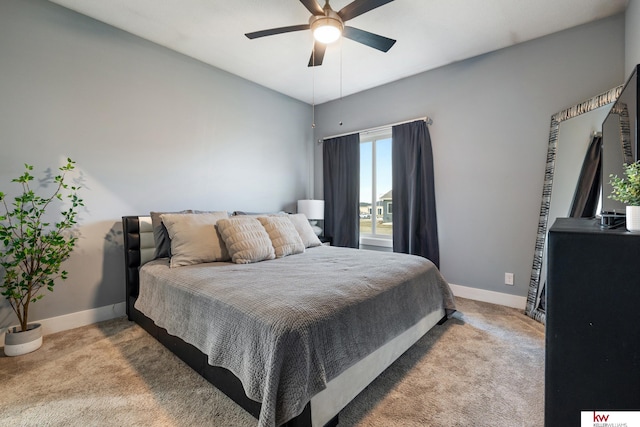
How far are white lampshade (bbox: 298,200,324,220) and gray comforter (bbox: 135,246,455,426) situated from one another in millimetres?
1622

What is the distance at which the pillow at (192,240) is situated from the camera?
2.26 meters

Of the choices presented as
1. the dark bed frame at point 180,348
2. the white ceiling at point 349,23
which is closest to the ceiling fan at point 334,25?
the white ceiling at point 349,23

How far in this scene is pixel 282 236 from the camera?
2688 mm

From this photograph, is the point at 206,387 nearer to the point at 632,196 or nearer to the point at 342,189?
the point at 632,196

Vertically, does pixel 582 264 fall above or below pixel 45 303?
above

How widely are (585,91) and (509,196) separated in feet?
3.61

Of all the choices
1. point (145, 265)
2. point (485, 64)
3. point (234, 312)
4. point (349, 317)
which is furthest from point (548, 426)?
point (485, 64)

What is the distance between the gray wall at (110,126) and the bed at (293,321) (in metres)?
0.66

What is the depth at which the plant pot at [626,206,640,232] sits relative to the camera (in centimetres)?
99

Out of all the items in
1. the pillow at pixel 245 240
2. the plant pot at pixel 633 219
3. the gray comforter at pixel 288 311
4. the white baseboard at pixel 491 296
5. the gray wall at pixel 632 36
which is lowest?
the white baseboard at pixel 491 296

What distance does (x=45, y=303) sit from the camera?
2322 millimetres

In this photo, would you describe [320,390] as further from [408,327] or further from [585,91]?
[585,91]

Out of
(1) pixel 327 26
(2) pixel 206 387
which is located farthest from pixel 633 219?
(2) pixel 206 387

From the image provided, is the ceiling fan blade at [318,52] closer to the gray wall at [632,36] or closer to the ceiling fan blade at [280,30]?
the ceiling fan blade at [280,30]
